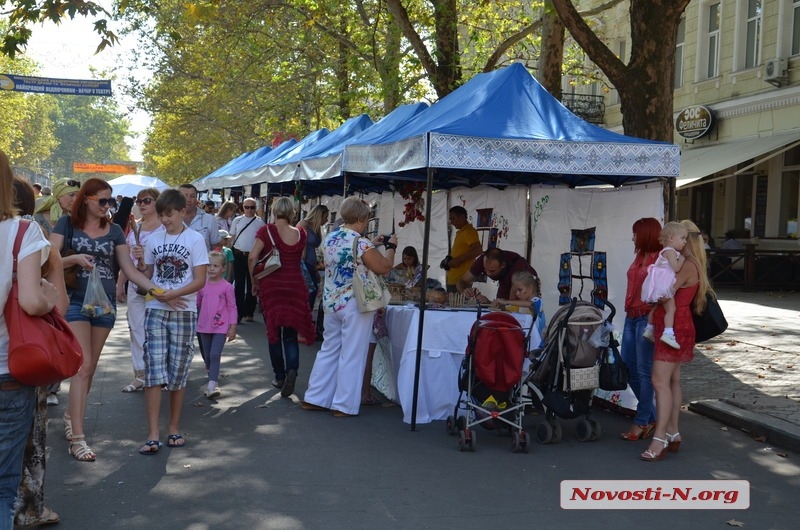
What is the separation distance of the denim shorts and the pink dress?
379 centimetres

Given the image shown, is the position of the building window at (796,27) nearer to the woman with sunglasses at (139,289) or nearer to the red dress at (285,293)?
the red dress at (285,293)

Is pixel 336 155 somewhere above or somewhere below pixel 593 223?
above

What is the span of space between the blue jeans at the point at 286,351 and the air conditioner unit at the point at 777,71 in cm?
1708

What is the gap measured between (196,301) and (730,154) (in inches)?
672

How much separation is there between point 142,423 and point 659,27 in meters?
7.29

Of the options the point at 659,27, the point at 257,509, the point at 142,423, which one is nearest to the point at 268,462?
the point at 257,509

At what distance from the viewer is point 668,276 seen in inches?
279

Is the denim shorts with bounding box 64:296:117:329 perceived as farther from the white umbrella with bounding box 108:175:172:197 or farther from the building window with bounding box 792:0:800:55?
the white umbrella with bounding box 108:175:172:197

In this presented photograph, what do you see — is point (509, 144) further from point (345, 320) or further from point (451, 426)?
point (451, 426)

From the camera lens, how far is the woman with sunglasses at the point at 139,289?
7.67 m

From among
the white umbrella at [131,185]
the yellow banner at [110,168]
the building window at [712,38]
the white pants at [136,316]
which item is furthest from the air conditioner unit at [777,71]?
the yellow banner at [110,168]

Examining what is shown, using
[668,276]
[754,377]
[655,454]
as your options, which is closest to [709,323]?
[668,276]

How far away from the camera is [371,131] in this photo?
40.1 ft

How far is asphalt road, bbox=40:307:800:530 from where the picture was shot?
5.57m
